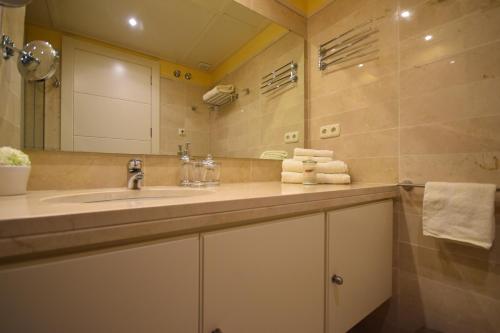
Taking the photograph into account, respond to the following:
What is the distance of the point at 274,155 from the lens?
4.76ft

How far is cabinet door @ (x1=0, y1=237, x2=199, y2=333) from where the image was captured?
33 cm

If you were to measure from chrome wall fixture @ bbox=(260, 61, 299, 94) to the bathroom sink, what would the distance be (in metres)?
0.85

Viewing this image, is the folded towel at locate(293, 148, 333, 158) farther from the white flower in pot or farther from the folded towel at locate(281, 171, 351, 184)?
the white flower in pot

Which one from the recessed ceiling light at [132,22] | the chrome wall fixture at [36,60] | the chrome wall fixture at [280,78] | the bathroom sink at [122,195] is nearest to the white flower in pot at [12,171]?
the bathroom sink at [122,195]

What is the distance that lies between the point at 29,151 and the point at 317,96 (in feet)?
4.78

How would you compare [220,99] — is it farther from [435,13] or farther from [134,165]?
[435,13]


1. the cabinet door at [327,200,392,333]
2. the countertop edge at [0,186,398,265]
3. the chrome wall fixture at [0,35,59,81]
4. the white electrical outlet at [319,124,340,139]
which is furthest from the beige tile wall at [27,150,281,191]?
the white electrical outlet at [319,124,340,139]

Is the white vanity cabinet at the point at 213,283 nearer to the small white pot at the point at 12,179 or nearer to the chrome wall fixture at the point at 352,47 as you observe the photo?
the small white pot at the point at 12,179

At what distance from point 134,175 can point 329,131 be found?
111cm

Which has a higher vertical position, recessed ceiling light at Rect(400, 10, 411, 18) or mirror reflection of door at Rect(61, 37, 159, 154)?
recessed ceiling light at Rect(400, 10, 411, 18)

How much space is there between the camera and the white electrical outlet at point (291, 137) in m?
1.51

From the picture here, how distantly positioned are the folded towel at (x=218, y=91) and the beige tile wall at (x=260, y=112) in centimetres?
3

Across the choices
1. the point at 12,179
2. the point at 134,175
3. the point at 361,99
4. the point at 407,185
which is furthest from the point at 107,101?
the point at 407,185

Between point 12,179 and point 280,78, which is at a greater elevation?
point 280,78
